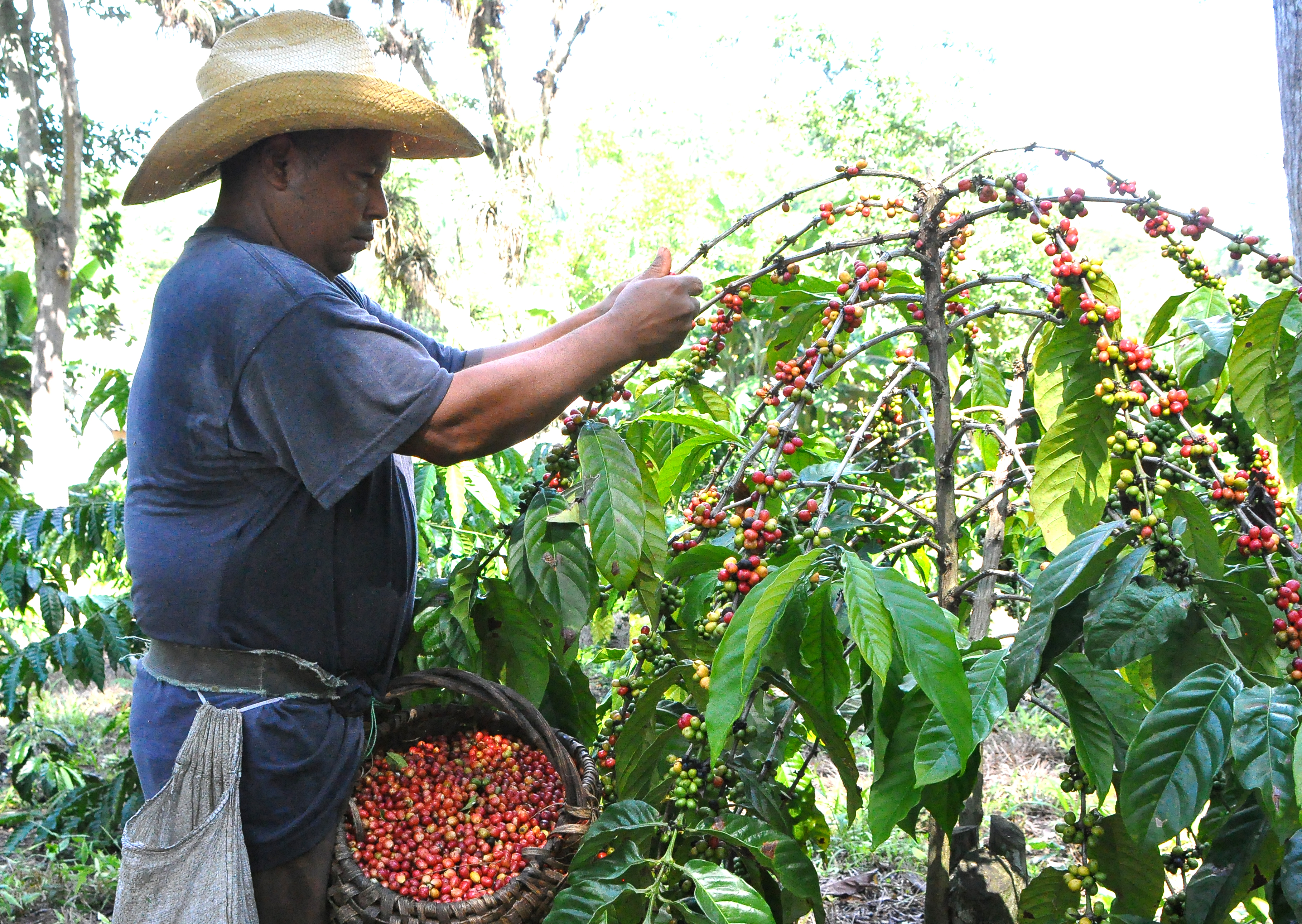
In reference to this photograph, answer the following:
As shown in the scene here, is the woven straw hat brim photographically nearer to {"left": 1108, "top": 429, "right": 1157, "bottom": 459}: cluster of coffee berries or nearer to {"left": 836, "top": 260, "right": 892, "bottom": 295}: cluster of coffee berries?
{"left": 836, "top": 260, "right": 892, "bottom": 295}: cluster of coffee berries

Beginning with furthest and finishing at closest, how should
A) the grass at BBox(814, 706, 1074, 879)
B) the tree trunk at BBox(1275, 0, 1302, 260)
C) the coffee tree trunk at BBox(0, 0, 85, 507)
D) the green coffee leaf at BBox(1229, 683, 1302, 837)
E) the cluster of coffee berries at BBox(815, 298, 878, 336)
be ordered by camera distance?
1. the coffee tree trunk at BBox(0, 0, 85, 507)
2. the grass at BBox(814, 706, 1074, 879)
3. the tree trunk at BBox(1275, 0, 1302, 260)
4. the cluster of coffee berries at BBox(815, 298, 878, 336)
5. the green coffee leaf at BBox(1229, 683, 1302, 837)

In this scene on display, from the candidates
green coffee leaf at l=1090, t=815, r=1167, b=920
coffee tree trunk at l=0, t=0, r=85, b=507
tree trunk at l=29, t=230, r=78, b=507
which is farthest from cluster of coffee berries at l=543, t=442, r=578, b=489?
coffee tree trunk at l=0, t=0, r=85, b=507

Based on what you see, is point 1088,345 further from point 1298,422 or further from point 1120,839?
point 1120,839

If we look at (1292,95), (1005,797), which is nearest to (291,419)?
(1292,95)

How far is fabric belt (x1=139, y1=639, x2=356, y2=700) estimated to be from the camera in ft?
4.56

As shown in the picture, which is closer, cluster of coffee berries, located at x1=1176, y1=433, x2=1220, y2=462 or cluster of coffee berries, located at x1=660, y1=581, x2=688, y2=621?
cluster of coffee berries, located at x1=1176, y1=433, x2=1220, y2=462

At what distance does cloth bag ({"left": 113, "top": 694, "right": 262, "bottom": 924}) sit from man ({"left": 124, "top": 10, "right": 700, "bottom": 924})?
1.4 inches

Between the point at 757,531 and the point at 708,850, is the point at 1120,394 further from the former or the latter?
the point at 708,850

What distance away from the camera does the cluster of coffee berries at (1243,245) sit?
4.47 ft

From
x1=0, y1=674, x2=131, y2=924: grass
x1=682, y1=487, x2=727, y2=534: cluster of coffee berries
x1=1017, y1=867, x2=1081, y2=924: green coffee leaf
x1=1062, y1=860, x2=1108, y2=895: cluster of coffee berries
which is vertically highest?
x1=682, y1=487, x2=727, y2=534: cluster of coffee berries

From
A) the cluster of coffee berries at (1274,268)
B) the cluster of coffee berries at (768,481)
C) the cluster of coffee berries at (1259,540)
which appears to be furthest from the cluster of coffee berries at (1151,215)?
the cluster of coffee berries at (768,481)

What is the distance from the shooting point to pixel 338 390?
124cm

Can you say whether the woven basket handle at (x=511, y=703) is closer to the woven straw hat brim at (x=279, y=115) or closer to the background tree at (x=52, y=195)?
the woven straw hat brim at (x=279, y=115)

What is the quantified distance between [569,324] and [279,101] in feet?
1.81
